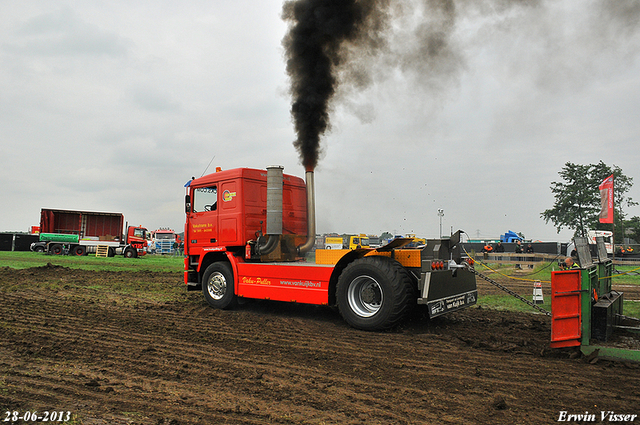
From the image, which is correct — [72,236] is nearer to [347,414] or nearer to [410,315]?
[410,315]

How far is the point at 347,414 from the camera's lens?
3.36 metres

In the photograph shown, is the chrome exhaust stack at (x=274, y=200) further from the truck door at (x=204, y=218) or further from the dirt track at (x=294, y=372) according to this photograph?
the dirt track at (x=294, y=372)

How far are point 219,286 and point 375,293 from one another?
3.75 m

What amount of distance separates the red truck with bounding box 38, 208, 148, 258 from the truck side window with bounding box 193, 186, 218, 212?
24737 mm

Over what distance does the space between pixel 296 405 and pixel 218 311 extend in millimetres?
5218

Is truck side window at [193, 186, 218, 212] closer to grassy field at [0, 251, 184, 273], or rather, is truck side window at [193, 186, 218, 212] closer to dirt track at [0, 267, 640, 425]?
dirt track at [0, 267, 640, 425]

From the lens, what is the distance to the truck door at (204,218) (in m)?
8.91

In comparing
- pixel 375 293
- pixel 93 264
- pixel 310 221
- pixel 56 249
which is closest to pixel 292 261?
pixel 310 221

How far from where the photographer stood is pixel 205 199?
9.22 meters

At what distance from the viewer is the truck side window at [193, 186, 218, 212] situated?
9.02 meters

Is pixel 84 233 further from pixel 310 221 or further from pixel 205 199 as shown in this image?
pixel 310 221

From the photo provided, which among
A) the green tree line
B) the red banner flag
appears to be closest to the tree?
the green tree line

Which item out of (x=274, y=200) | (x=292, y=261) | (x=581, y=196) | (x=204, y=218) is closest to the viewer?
(x=274, y=200)

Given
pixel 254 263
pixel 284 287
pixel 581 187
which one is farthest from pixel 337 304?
pixel 581 187
